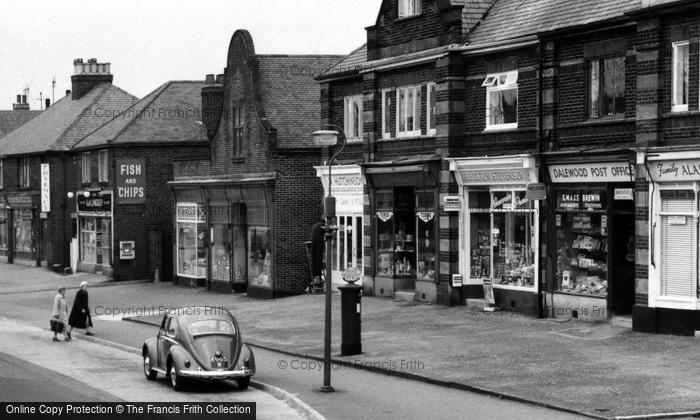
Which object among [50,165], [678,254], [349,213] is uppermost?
[50,165]

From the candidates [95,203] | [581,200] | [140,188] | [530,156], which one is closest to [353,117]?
[530,156]

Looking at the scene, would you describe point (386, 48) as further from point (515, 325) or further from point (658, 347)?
point (658, 347)

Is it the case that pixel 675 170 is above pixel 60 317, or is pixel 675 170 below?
above

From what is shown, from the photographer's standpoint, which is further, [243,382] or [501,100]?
[501,100]

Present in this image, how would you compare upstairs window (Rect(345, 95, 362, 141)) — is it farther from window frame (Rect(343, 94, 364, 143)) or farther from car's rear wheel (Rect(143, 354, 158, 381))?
car's rear wheel (Rect(143, 354, 158, 381))

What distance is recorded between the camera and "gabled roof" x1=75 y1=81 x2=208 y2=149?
52.9 m

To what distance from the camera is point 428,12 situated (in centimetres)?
3409

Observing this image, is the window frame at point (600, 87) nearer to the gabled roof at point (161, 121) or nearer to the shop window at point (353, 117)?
the shop window at point (353, 117)

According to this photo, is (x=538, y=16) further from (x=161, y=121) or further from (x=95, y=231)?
(x=95, y=231)

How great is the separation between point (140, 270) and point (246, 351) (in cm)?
3103

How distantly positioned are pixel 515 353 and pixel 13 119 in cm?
6264

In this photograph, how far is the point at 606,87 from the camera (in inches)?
1105

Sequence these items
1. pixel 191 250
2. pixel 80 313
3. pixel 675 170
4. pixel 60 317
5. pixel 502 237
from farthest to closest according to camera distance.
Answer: pixel 191 250 → pixel 80 313 → pixel 60 317 → pixel 502 237 → pixel 675 170

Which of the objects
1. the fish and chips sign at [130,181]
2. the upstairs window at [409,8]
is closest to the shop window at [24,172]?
the fish and chips sign at [130,181]
